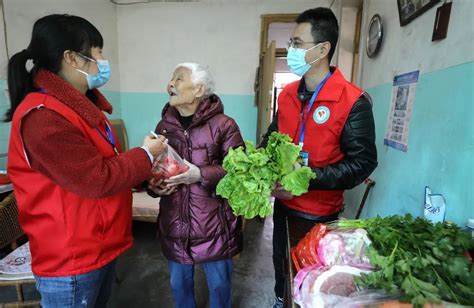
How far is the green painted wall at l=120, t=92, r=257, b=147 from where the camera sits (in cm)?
397

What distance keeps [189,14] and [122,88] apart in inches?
57.3

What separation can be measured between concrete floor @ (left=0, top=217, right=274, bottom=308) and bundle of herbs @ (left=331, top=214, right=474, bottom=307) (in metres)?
1.56

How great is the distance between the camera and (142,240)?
287 centimetres

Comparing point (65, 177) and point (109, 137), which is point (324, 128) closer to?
point (109, 137)

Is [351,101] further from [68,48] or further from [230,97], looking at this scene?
[230,97]

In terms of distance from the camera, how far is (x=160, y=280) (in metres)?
2.23

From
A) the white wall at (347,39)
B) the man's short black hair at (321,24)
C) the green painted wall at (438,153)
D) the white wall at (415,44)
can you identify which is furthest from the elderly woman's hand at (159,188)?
the white wall at (347,39)

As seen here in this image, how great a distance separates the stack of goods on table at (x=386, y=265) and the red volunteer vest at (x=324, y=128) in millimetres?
472

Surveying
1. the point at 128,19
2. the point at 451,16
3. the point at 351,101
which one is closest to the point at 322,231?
the point at 351,101

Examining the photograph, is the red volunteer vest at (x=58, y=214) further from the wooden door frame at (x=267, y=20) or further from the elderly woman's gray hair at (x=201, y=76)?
the wooden door frame at (x=267, y=20)

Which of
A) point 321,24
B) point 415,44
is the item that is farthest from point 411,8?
point 321,24

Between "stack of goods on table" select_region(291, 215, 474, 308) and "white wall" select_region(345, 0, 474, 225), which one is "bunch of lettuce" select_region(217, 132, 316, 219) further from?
"white wall" select_region(345, 0, 474, 225)

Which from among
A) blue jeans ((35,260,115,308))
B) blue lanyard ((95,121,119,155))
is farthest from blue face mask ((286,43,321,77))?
blue jeans ((35,260,115,308))

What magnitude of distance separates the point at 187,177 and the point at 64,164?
0.49 metres
